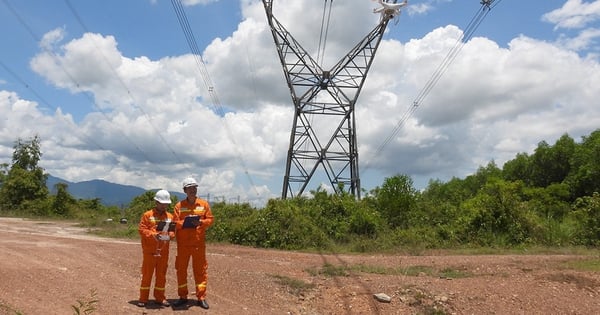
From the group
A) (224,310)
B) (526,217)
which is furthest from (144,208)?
(224,310)

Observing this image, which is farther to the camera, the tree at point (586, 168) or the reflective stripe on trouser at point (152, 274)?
the tree at point (586, 168)

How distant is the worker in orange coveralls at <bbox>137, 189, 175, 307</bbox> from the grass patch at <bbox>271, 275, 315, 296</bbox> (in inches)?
123

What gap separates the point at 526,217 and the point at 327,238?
25.7 feet

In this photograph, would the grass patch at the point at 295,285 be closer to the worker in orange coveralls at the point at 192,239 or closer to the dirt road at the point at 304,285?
the dirt road at the point at 304,285

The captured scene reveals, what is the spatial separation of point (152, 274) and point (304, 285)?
12.5 feet

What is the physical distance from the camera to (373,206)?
22703mm

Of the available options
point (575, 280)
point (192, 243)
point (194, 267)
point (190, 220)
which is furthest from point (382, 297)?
point (575, 280)

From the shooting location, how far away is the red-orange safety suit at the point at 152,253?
802 centimetres

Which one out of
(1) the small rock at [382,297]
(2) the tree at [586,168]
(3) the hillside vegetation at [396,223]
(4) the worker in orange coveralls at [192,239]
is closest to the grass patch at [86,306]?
(4) the worker in orange coveralls at [192,239]

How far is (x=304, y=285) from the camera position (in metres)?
10.9

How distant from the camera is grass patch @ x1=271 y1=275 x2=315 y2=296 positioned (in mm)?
10508

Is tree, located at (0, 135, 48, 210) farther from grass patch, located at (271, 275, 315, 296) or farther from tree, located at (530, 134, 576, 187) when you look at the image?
tree, located at (530, 134, 576, 187)

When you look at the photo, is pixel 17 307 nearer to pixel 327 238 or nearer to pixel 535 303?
pixel 535 303

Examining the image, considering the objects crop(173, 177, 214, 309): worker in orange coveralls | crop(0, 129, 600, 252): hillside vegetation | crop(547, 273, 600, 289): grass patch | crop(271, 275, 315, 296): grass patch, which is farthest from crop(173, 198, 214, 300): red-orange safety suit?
crop(0, 129, 600, 252): hillside vegetation
